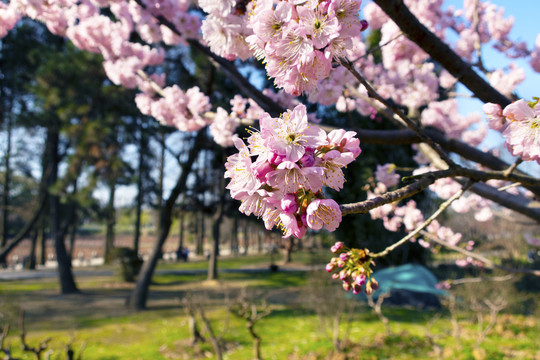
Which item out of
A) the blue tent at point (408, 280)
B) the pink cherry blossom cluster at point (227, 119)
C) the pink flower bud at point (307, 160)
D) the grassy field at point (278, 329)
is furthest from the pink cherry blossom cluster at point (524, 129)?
the blue tent at point (408, 280)

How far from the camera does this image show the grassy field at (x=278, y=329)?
268 inches

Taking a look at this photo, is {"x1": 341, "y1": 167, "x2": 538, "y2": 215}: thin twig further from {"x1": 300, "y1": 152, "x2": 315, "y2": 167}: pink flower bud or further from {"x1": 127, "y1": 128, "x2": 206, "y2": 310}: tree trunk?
{"x1": 127, "y1": 128, "x2": 206, "y2": 310}: tree trunk

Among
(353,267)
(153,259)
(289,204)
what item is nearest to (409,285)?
(153,259)

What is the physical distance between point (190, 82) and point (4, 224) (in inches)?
666

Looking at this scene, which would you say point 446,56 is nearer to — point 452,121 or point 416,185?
point 416,185

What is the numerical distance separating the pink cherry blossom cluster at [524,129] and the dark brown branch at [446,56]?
1.93 feet

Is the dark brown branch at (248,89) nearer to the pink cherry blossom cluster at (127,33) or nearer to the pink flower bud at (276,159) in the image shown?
the pink cherry blossom cluster at (127,33)

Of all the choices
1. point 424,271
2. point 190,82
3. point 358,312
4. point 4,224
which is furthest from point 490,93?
point 4,224

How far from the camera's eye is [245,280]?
16141 millimetres

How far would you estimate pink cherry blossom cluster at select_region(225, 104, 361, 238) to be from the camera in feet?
2.81

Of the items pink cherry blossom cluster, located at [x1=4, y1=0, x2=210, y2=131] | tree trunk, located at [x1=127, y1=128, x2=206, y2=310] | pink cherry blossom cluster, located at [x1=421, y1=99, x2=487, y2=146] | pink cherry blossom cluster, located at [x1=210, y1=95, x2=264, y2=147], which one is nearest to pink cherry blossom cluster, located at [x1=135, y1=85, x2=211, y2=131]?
pink cherry blossom cluster, located at [x1=4, y1=0, x2=210, y2=131]

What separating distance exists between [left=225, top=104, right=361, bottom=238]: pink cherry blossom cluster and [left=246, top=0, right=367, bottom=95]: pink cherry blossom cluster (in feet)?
0.49

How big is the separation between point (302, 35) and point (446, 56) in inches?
40.0

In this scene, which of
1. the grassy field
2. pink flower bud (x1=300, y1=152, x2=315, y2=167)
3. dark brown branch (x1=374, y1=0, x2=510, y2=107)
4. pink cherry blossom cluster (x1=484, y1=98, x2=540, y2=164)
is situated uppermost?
dark brown branch (x1=374, y1=0, x2=510, y2=107)
